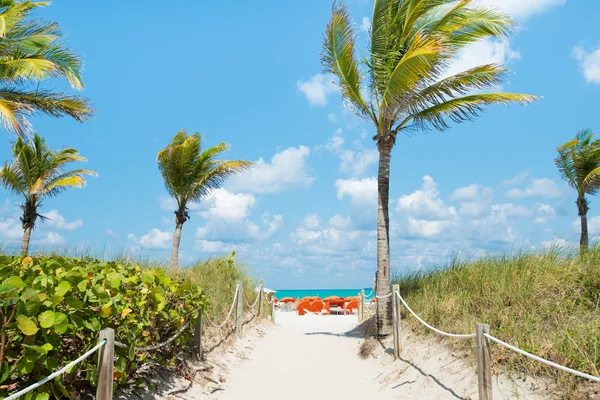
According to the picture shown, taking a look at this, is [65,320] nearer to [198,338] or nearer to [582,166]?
[198,338]

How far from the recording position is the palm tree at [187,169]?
1902cm

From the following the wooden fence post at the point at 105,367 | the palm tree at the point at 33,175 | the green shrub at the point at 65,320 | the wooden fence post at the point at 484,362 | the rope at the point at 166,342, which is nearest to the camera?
the green shrub at the point at 65,320

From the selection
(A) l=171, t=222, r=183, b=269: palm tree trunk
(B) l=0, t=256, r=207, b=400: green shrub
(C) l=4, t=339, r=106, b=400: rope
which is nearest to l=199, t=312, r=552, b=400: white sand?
(B) l=0, t=256, r=207, b=400: green shrub

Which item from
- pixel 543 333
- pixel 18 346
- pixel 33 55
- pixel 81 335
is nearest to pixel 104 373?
pixel 81 335

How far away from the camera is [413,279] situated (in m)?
11.1

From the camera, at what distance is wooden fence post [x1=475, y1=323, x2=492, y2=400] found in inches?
193

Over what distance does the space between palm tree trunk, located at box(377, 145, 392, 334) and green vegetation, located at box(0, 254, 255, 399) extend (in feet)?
15.4

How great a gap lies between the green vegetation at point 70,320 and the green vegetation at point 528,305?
13.9ft

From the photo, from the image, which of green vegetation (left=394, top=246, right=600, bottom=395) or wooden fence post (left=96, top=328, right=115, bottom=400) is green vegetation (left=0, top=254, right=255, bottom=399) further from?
green vegetation (left=394, top=246, right=600, bottom=395)

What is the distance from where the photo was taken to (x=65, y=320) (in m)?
3.77

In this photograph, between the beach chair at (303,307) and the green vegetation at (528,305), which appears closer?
the green vegetation at (528,305)

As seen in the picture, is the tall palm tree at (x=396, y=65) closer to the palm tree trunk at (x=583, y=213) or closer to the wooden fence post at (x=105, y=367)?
the wooden fence post at (x=105, y=367)

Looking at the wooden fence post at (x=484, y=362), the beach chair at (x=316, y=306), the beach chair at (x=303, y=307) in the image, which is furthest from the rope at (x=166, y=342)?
the beach chair at (x=316, y=306)

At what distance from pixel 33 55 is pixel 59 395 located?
39.9 feet
